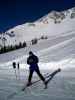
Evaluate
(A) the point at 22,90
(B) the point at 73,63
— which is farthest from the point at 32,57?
(B) the point at 73,63

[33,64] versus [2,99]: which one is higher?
[33,64]

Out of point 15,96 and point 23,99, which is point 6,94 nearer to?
point 15,96

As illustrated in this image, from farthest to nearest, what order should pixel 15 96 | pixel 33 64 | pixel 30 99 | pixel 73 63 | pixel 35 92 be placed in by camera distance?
pixel 73 63
pixel 33 64
pixel 35 92
pixel 15 96
pixel 30 99

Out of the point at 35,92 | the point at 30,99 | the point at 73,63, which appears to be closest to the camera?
the point at 30,99

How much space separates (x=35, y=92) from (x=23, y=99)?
5.94 ft

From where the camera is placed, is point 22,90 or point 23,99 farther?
point 22,90

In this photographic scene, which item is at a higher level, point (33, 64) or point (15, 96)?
point (33, 64)

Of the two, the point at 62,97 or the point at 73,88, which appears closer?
the point at 62,97

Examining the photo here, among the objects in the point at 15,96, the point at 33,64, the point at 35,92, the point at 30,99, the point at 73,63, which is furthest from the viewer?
the point at 73,63

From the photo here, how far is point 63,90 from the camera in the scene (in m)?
13.9

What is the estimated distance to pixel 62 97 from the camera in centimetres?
1206

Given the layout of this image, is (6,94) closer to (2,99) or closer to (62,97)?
(2,99)

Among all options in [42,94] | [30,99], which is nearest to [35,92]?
[42,94]

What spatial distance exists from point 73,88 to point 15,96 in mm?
3050
